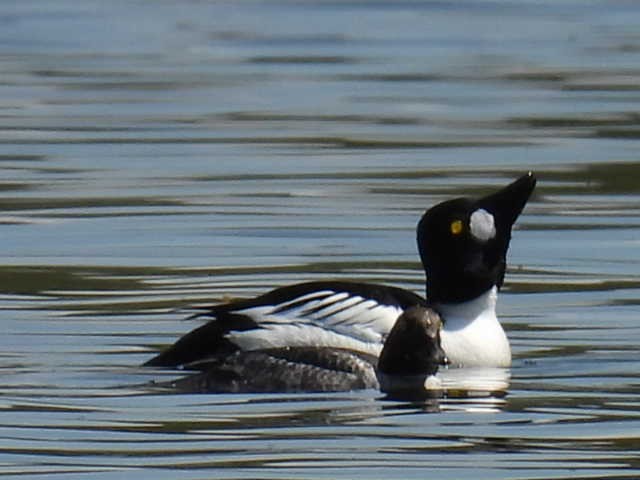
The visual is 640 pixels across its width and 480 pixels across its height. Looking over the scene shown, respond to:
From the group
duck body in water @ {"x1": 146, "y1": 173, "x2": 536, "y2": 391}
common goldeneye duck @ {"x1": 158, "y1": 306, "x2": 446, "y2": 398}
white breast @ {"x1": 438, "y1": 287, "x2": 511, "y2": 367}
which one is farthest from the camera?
white breast @ {"x1": 438, "y1": 287, "x2": 511, "y2": 367}

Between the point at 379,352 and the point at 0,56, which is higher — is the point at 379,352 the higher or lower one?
the lower one

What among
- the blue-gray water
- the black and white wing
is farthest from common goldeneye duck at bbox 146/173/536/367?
the blue-gray water

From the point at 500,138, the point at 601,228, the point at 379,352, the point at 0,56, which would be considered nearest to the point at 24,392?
the point at 379,352

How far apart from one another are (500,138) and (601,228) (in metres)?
4.54

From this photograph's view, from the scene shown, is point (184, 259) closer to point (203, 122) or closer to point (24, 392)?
point (24, 392)

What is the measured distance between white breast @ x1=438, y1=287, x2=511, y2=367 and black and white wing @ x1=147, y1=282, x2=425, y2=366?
1.06 ft

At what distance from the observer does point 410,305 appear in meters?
11.3

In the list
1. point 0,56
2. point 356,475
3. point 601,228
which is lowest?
point 356,475

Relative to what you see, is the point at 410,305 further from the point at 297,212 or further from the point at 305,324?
the point at 297,212

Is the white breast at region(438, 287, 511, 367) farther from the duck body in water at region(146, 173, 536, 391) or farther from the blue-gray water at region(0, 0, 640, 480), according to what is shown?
the blue-gray water at region(0, 0, 640, 480)

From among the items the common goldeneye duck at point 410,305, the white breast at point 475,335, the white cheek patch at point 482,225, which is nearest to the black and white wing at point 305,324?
the common goldeneye duck at point 410,305

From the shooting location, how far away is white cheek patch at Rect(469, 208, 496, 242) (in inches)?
455

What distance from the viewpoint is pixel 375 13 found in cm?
3200

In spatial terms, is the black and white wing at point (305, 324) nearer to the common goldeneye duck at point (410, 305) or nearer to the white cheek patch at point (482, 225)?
the common goldeneye duck at point (410, 305)
